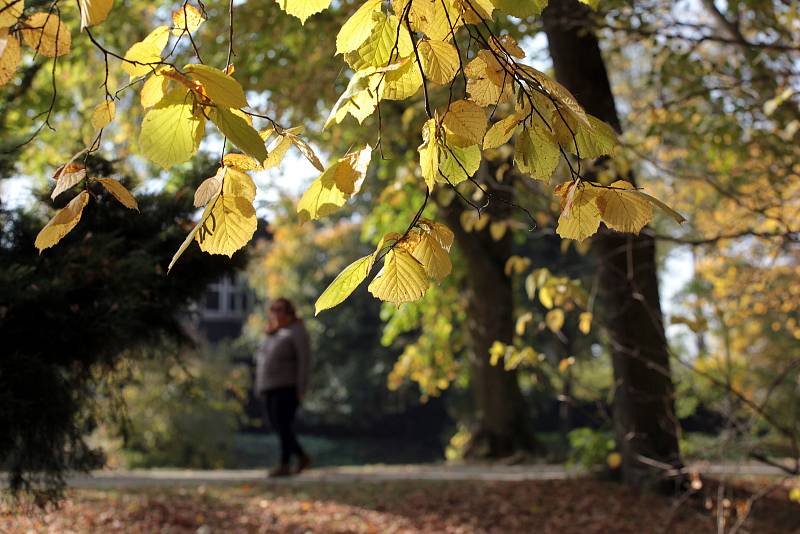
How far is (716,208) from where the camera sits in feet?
52.3

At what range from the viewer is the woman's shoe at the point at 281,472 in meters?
7.94

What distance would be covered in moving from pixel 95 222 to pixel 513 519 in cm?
362

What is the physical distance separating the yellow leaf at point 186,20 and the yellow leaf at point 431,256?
2.04 ft

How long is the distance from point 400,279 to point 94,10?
720 mm

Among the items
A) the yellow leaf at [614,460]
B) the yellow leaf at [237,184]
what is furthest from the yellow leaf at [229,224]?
the yellow leaf at [614,460]

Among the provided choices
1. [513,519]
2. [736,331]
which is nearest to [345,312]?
[736,331]

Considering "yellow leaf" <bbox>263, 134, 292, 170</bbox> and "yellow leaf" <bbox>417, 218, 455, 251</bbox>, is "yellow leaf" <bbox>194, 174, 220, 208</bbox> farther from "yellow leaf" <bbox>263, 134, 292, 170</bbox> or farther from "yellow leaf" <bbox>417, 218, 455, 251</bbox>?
"yellow leaf" <bbox>417, 218, 455, 251</bbox>

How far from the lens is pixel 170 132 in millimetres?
1549

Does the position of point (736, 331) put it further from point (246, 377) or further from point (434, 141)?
point (434, 141)

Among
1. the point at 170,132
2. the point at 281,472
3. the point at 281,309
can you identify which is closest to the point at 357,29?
the point at 170,132

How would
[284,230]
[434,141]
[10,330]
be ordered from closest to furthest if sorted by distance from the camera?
[434,141], [10,330], [284,230]

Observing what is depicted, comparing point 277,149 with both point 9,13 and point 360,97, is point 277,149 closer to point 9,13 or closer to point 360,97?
point 360,97

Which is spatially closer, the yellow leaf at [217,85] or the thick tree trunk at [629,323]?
the yellow leaf at [217,85]

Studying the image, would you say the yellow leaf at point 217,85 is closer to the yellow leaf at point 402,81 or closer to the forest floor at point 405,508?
the yellow leaf at point 402,81
